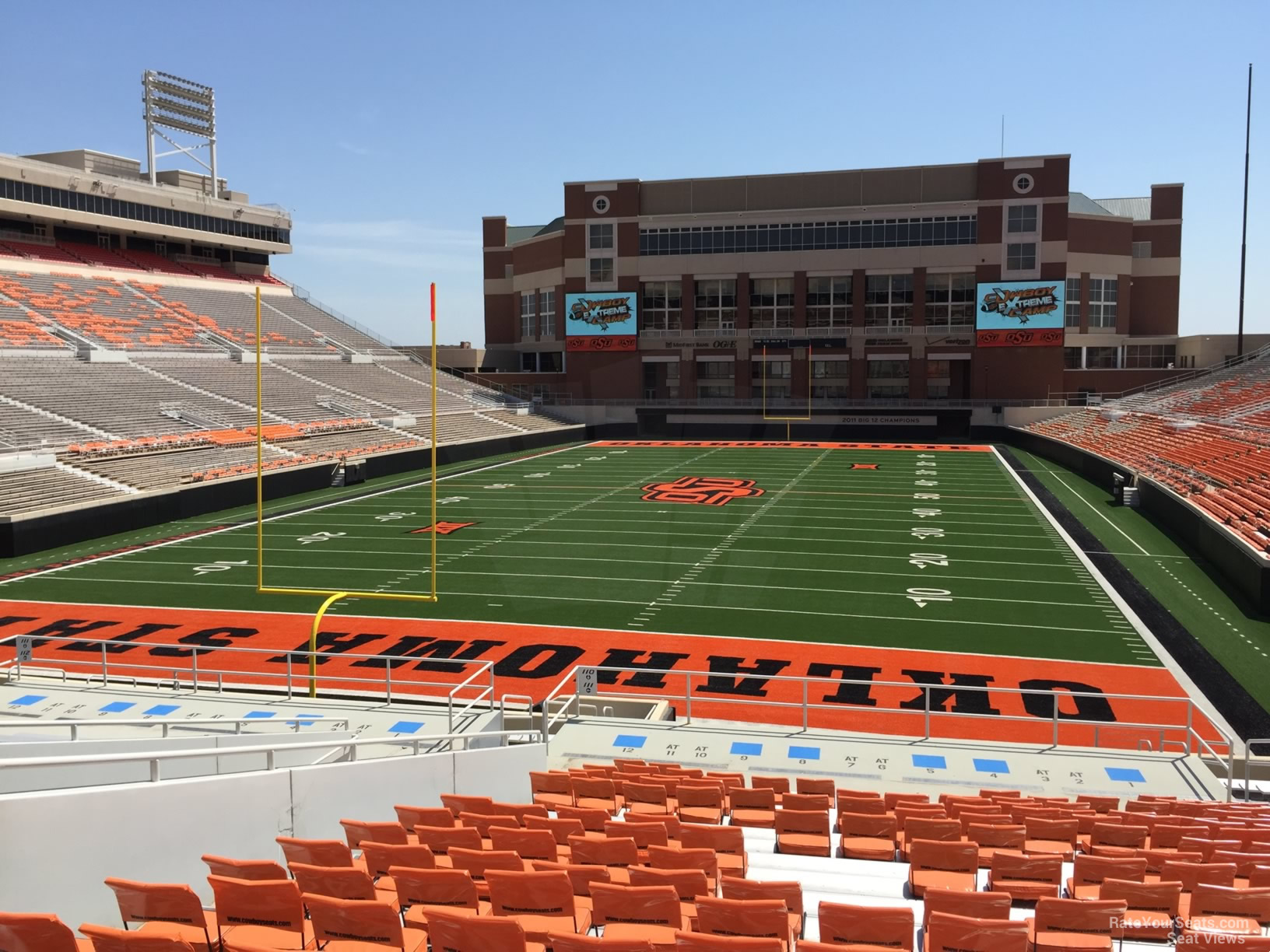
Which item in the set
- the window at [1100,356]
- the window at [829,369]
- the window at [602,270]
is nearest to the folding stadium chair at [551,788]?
the window at [829,369]

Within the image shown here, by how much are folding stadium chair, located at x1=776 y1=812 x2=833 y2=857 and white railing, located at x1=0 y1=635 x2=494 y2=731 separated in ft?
14.0

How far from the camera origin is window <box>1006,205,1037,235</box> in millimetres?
50656

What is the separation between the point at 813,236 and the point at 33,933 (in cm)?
5315

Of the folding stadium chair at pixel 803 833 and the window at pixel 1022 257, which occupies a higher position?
the window at pixel 1022 257

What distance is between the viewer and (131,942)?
370 cm

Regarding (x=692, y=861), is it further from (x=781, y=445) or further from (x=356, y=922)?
(x=781, y=445)

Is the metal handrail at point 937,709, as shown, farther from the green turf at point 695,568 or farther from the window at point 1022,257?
the window at point 1022,257

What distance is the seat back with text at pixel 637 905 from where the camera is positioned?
4461 mm

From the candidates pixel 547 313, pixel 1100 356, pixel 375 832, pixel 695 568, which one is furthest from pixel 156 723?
pixel 1100 356

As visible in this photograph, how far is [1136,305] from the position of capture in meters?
55.9

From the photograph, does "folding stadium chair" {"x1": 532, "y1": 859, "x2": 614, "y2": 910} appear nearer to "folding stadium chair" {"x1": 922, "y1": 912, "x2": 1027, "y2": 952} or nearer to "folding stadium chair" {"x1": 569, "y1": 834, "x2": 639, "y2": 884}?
"folding stadium chair" {"x1": 569, "y1": 834, "x2": 639, "y2": 884}

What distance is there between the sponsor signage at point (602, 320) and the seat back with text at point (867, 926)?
169 feet

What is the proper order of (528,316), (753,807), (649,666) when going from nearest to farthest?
(753,807) < (649,666) < (528,316)

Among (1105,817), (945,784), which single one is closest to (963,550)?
(945,784)
